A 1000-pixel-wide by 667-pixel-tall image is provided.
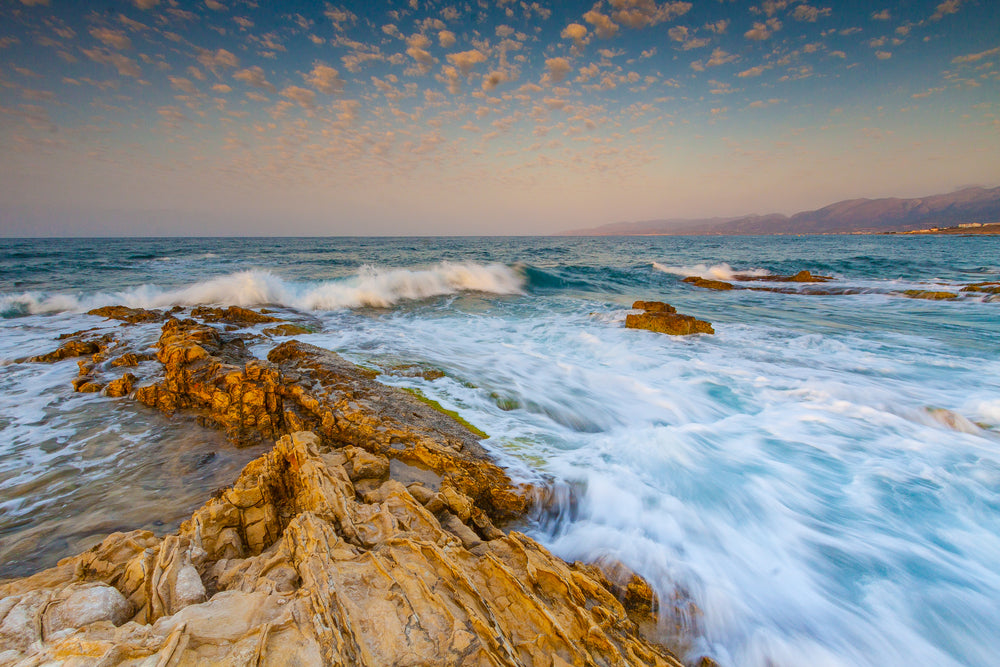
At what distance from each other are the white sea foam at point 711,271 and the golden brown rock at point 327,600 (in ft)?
88.8

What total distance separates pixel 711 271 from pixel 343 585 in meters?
30.8

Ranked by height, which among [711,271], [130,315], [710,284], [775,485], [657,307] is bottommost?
[711,271]

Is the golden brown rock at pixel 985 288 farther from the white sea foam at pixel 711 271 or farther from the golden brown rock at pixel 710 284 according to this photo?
the white sea foam at pixel 711 271

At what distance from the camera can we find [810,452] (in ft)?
16.8

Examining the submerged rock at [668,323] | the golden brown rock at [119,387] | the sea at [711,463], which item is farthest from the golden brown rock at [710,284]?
the golden brown rock at [119,387]

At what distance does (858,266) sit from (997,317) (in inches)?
753

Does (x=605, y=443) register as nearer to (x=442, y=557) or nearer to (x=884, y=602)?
(x=884, y=602)

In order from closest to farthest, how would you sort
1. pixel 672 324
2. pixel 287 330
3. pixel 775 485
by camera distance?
pixel 775 485 < pixel 287 330 < pixel 672 324

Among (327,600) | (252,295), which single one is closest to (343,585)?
(327,600)

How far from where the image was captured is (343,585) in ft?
7.19

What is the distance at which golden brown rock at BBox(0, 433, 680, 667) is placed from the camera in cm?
175

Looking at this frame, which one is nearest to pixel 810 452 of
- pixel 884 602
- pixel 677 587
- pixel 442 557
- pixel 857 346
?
pixel 884 602

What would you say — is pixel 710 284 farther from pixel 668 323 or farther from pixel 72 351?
pixel 72 351

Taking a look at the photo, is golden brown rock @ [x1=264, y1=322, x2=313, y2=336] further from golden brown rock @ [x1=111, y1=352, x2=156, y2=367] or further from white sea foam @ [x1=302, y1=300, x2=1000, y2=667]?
white sea foam @ [x1=302, y1=300, x2=1000, y2=667]
